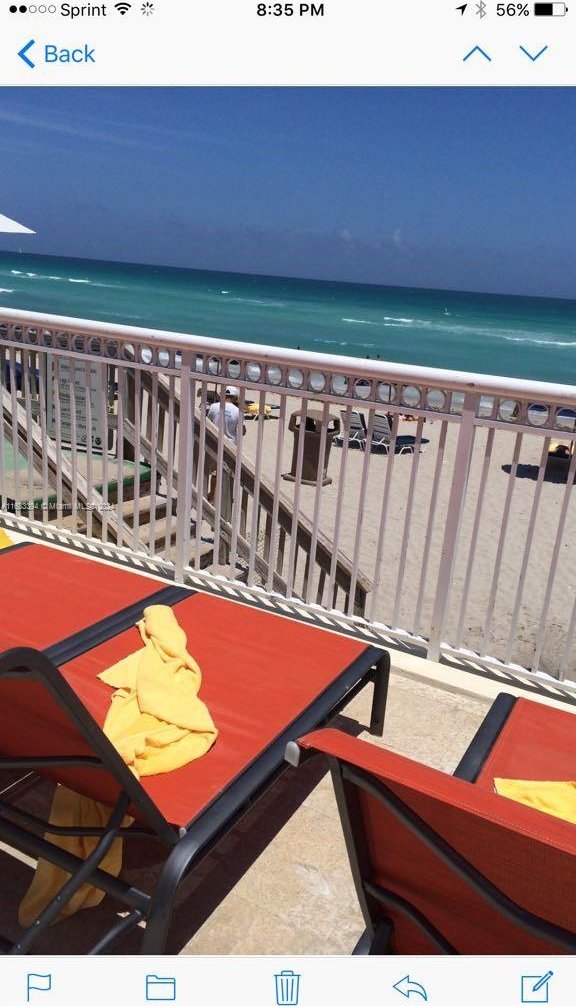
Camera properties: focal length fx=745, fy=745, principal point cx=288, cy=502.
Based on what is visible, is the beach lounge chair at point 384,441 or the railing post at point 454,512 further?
the beach lounge chair at point 384,441

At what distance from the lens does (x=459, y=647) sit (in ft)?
12.0

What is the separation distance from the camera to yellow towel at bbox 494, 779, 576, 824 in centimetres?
208

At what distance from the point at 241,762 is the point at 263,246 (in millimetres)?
99763

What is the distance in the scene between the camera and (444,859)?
134 cm
